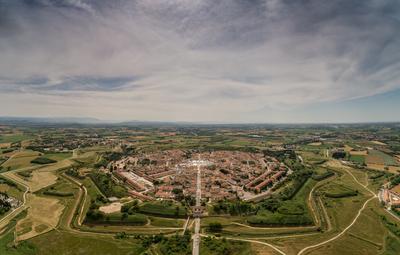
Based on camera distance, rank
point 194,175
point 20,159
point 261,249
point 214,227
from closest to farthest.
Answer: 1. point 261,249
2. point 214,227
3. point 194,175
4. point 20,159

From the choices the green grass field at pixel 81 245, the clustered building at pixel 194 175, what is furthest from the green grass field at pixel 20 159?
the green grass field at pixel 81 245

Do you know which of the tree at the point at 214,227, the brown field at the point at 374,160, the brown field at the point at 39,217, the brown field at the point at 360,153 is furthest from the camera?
the brown field at the point at 360,153

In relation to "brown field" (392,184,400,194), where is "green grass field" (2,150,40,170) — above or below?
above

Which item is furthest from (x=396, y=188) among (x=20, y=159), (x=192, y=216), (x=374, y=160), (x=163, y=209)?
(x=20, y=159)

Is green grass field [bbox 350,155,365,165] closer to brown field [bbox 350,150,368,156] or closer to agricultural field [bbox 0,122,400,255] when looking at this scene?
brown field [bbox 350,150,368,156]

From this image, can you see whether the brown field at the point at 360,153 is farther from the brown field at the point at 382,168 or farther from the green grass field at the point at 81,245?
the green grass field at the point at 81,245

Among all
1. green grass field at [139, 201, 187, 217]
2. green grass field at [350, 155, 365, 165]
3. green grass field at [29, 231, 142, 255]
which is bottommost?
green grass field at [29, 231, 142, 255]

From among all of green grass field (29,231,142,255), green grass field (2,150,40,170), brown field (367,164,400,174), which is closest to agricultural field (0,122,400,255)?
green grass field (29,231,142,255)

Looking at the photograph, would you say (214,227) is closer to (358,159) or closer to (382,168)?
(382,168)

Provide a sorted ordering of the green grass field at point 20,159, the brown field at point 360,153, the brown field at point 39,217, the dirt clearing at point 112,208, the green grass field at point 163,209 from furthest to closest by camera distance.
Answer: the brown field at point 360,153 < the green grass field at point 20,159 < the dirt clearing at point 112,208 < the green grass field at point 163,209 < the brown field at point 39,217

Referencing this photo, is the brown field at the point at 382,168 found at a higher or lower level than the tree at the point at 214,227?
higher
